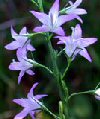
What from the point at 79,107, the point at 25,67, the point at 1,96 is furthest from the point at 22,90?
the point at 25,67

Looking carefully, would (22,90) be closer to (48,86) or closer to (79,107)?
(48,86)

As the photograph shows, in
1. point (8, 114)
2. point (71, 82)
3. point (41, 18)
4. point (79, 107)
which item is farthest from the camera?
point (71, 82)

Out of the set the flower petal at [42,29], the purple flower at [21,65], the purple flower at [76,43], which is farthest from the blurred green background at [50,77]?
the flower petal at [42,29]

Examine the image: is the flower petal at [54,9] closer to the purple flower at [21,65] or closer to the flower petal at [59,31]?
the flower petal at [59,31]

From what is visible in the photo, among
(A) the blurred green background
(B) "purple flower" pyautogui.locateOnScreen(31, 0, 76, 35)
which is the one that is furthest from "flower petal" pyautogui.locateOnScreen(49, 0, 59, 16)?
(A) the blurred green background

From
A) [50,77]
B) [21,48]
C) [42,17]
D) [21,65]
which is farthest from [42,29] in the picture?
[50,77]
